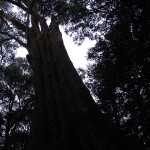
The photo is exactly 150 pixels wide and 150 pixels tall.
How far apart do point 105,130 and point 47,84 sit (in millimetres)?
1858

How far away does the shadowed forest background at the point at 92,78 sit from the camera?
3.07 metres

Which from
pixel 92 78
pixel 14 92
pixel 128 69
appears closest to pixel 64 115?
pixel 128 69

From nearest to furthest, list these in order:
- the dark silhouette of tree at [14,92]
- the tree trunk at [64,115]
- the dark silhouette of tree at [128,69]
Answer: the tree trunk at [64,115] < the dark silhouette of tree at [128,69] < the dark silhouette of tree at [14,92]

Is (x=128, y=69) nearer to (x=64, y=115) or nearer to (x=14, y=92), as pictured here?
(x=64, y=115)

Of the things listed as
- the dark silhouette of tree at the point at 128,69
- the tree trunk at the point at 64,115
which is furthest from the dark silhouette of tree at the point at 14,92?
the tree trunk at the point at 64,115

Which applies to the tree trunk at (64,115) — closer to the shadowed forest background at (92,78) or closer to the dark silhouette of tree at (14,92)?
the shadowed forest background at (92,78)

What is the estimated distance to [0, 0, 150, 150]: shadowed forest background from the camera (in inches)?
121

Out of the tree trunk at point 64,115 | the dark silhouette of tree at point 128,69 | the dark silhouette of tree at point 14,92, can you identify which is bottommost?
the tree trunk at point 64,115

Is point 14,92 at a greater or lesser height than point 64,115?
greater

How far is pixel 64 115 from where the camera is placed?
343 cm

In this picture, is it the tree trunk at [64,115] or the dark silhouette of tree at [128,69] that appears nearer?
the tree trunk at [64,115]

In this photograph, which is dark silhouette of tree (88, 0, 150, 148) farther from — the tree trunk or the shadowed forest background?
the tree trunk

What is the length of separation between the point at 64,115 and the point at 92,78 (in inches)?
286

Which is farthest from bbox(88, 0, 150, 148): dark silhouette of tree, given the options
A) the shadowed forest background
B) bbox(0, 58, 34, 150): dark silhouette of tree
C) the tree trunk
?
bbox(0, 58, 34, 150): dark silhouette of tree
